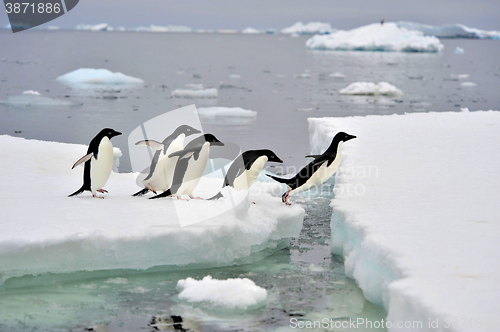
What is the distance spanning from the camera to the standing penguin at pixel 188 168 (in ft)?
Result: 15.9

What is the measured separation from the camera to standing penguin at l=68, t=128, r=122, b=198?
16.1 feet

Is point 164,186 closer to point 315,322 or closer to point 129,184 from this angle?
point 129,184

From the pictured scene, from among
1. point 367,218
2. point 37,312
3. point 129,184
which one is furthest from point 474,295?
point 129,184

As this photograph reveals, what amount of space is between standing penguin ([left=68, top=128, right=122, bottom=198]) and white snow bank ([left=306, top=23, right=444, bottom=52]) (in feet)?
155

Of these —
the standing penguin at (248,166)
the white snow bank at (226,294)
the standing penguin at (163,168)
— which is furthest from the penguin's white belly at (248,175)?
the white snow bank at (226,294)

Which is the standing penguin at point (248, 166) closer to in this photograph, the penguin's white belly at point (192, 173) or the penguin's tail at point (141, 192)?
the penguin's white belly at point (192, 173)

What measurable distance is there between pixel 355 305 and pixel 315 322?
0.40 meters

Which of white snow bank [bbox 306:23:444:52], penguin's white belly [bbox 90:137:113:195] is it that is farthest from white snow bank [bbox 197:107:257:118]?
white snow bank [bbox 306:23:444:52]

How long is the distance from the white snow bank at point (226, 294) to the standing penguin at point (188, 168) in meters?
1.31

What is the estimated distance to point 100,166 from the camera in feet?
16.3

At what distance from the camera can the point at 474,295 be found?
2803mm
